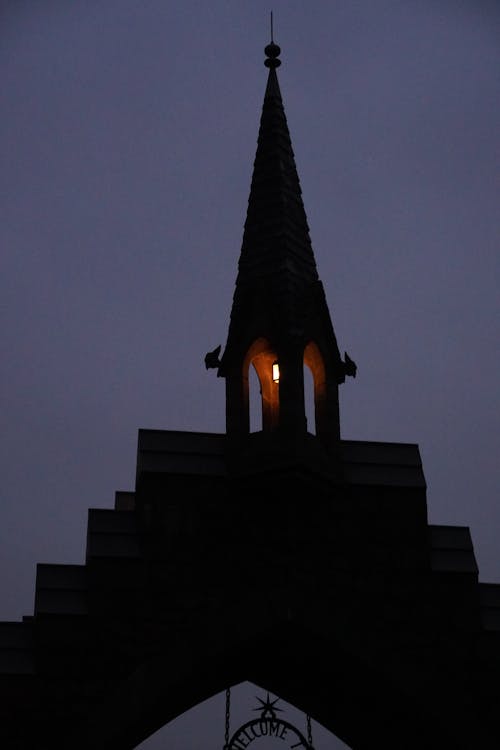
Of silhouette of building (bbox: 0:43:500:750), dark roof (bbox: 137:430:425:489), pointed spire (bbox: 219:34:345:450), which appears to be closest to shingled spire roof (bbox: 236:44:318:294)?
pointed spire (bbox: 219:34:345:450)

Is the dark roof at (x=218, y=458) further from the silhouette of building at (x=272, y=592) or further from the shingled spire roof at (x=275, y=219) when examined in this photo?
the shingled spire roof at (x=275, y=219)

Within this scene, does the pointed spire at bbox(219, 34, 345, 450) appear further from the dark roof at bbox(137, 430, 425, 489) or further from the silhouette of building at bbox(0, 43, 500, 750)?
the dark roof at bbox(137, 430, 425, 489)

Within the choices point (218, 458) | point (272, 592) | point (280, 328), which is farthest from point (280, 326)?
point (272, 592)

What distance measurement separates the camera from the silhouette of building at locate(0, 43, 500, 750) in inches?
683

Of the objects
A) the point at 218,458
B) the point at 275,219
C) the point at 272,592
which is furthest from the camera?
the point at 275,219

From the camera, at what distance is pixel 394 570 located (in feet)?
61.4

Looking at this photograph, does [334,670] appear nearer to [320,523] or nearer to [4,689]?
[320,523]

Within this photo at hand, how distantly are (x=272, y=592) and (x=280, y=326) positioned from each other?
4.12m

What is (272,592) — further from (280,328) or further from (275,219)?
(275,219)

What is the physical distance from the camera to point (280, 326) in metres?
19.4

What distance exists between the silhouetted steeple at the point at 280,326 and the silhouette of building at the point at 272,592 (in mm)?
35

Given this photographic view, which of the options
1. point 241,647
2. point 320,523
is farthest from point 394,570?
point 241,647

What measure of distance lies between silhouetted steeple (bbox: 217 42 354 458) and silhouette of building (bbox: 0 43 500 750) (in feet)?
0.12

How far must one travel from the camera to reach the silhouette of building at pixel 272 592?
17.4m
